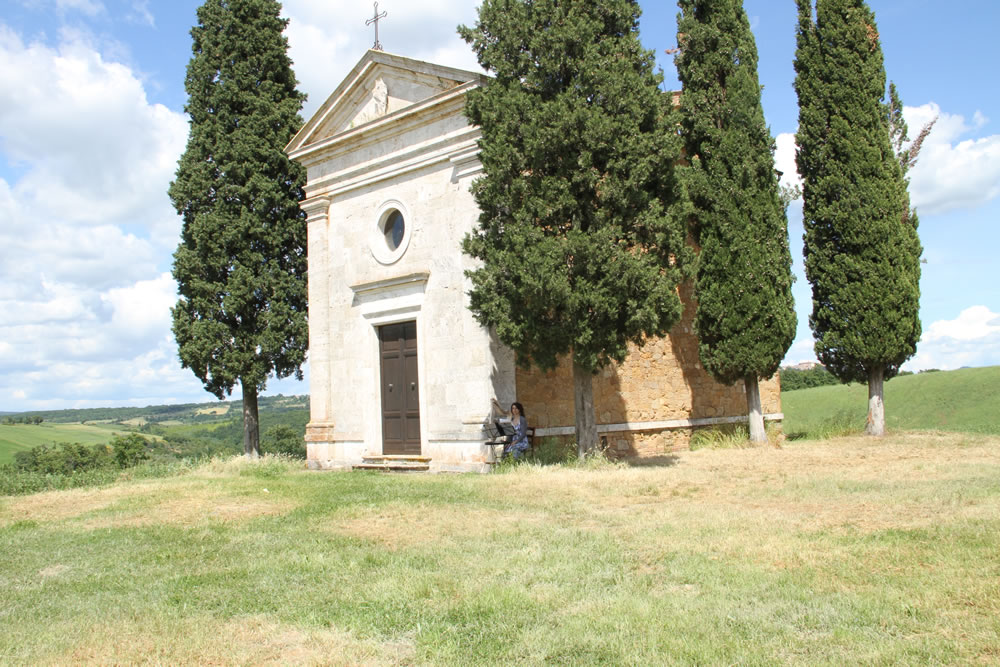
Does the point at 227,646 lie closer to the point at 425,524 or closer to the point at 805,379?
the point at 425,524

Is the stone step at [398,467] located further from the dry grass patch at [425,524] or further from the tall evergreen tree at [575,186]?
the dry grass patch at [425,524]

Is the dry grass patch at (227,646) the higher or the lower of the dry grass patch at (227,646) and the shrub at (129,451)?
the lower

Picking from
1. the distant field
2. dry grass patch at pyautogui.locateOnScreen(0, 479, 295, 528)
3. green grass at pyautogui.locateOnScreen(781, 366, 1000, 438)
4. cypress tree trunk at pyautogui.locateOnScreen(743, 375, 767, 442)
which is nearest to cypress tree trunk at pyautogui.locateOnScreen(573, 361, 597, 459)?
cypress tree trunk at pyautogui.locateOnScreen(743, 375, 767, 442)

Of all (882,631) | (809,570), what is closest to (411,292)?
(809,570)

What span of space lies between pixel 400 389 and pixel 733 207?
23.3 feet

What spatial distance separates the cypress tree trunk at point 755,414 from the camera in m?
14.2

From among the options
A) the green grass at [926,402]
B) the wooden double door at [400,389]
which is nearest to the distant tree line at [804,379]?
the green grass at [926,402]

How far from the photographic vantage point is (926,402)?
82.6ft

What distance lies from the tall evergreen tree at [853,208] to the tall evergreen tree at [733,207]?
0.89 metres

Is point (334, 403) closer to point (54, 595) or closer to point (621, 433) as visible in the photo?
point (621, 433)

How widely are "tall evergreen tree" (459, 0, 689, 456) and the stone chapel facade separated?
1483mm

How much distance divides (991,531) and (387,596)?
4.64 m

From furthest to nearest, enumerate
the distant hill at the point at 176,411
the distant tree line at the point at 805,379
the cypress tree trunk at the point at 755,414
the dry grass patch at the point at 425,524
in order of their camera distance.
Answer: the distant hill at the point at 176,411 < the distant tree line at the point at 805,379 < the cypress tree trunk at the point at 755,414 < the dry grass patch at the point at 425,524

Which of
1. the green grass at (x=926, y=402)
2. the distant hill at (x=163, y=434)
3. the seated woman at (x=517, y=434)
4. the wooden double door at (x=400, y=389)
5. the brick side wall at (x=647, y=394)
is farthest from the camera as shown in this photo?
the distant hill at (x=163, y=434)
